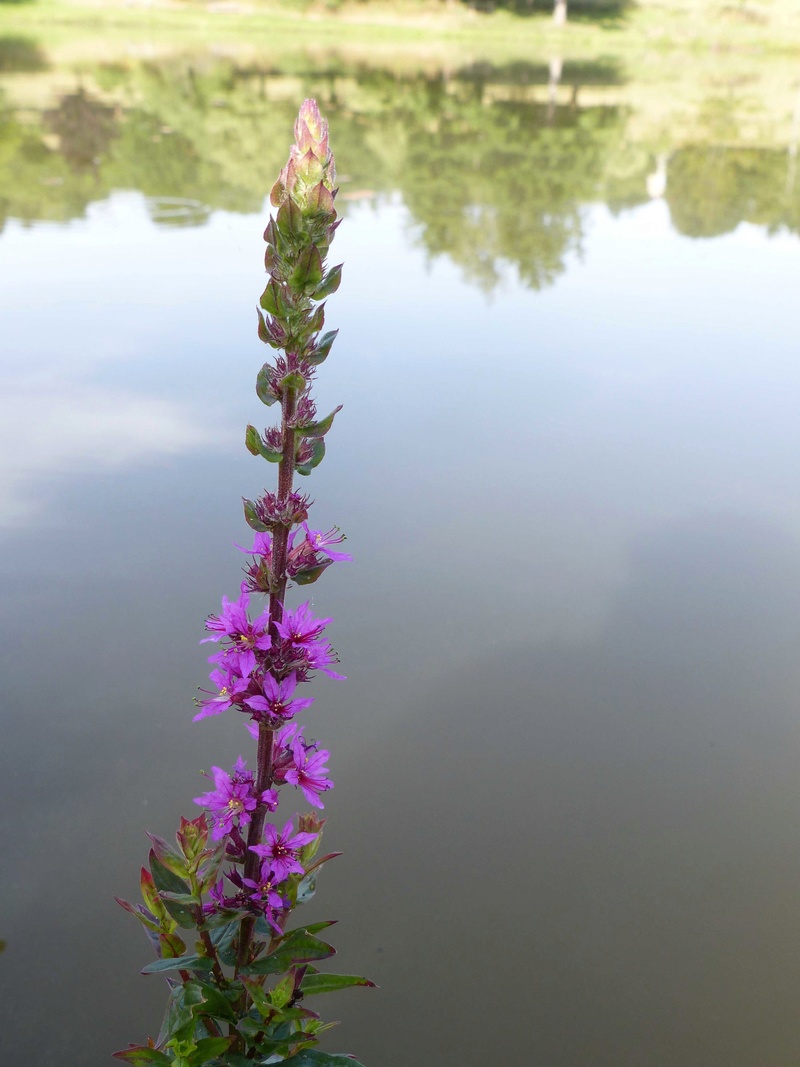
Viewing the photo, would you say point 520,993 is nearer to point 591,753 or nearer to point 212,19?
point 591,753

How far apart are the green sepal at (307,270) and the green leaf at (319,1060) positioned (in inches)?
48.2

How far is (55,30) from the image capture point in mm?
25344

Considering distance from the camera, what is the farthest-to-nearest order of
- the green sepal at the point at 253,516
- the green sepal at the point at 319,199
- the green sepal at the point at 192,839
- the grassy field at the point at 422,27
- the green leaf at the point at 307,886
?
the grassy field at the point at 422,27, the green leaf at the point at 307,886, the green sepal at the point at 192,839, the green sepal at the point at 253,516, the green sepal at the point at 319,199

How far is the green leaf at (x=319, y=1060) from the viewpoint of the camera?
139 centimetres

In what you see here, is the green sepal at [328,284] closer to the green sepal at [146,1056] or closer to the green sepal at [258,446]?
the green sepal at [258,446]

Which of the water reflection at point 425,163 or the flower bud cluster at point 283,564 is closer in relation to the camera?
the flower bud cluster at point 283,564

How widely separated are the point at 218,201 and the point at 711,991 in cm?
839

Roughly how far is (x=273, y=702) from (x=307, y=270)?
2.13ft

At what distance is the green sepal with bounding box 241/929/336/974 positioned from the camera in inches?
53.0

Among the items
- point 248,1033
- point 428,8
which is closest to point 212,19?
point 428,8

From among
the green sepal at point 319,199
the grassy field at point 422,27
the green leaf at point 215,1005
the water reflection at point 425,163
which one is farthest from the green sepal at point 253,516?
the grassy field at point 422,27

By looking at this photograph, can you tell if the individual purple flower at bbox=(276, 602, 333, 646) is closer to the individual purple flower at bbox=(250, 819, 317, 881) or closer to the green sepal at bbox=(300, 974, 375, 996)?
the individual purple flower at bbox=(250, 819, 317, 881)

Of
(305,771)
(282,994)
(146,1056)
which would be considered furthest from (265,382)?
(146,1056)

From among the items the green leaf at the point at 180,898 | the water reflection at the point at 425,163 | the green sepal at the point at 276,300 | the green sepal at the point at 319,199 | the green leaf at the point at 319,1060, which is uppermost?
the water reflection at the point at 425,163
